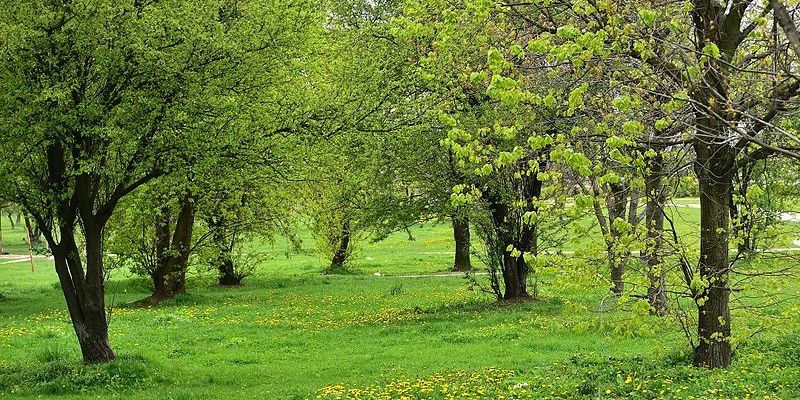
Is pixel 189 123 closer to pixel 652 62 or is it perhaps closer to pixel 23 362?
pixel 23 362

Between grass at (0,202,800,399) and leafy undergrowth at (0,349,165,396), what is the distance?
31 millimetres

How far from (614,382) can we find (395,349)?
19.2 ft

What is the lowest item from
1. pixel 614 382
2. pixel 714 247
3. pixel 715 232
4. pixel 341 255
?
pixel 614 382

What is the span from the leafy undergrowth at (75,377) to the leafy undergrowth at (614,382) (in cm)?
326

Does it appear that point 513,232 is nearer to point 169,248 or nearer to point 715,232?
point 715,232

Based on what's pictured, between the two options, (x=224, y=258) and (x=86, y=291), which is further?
(x=224, y=258)

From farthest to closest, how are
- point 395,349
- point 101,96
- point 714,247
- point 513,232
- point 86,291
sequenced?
1. point 513,232
2. point 395,349
3. point 86,291
4. point 101,96
5. point 714,247

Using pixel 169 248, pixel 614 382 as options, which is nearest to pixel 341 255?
pixel 169 248

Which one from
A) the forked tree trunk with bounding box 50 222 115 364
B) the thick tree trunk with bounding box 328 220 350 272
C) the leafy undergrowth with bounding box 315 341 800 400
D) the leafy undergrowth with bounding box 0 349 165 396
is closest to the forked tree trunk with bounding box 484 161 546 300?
the leafy undergrowth with bounding box 315 341 800 400

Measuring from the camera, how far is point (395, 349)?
15.6 m

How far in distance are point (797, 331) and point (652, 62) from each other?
7.83m

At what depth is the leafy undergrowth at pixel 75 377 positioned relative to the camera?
465 inches

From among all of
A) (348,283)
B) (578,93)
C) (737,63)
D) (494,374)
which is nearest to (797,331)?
(494,374)

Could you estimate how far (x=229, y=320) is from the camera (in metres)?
20.7
